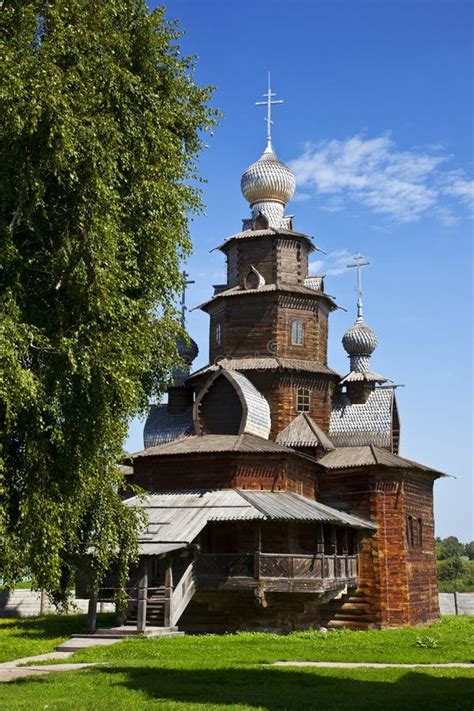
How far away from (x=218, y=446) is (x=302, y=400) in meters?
4.95

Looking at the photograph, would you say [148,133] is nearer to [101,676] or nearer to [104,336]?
[104,336]

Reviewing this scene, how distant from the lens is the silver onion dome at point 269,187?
2872cm

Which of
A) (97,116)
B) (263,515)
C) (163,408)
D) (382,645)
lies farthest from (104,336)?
(163,408)

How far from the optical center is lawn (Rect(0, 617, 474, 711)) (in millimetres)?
10047

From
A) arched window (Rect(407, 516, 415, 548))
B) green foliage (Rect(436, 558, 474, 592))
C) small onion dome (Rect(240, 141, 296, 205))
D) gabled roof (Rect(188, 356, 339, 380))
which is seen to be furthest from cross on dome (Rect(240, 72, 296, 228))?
green foliage (Rect(436, 558, 474, 592))

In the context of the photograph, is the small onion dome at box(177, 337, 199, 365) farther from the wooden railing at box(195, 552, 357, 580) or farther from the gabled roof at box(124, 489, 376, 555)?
the wooden railing at box(195, 552, 357, 580)

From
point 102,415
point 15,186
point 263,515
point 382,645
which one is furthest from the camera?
point 263,515

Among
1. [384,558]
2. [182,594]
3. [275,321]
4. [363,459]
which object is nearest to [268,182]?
[275,321]

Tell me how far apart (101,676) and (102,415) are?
12.8 feet

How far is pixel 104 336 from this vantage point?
12.2 metres

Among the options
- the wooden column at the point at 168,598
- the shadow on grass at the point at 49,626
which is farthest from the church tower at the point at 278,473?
the shadow on grass at the point at 49,626

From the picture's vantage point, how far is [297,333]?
2650 centimetres

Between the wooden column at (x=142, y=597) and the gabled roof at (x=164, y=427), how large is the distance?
875 centimetres

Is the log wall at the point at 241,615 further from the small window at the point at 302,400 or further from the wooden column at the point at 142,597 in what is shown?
the small window at the point at 302,400
